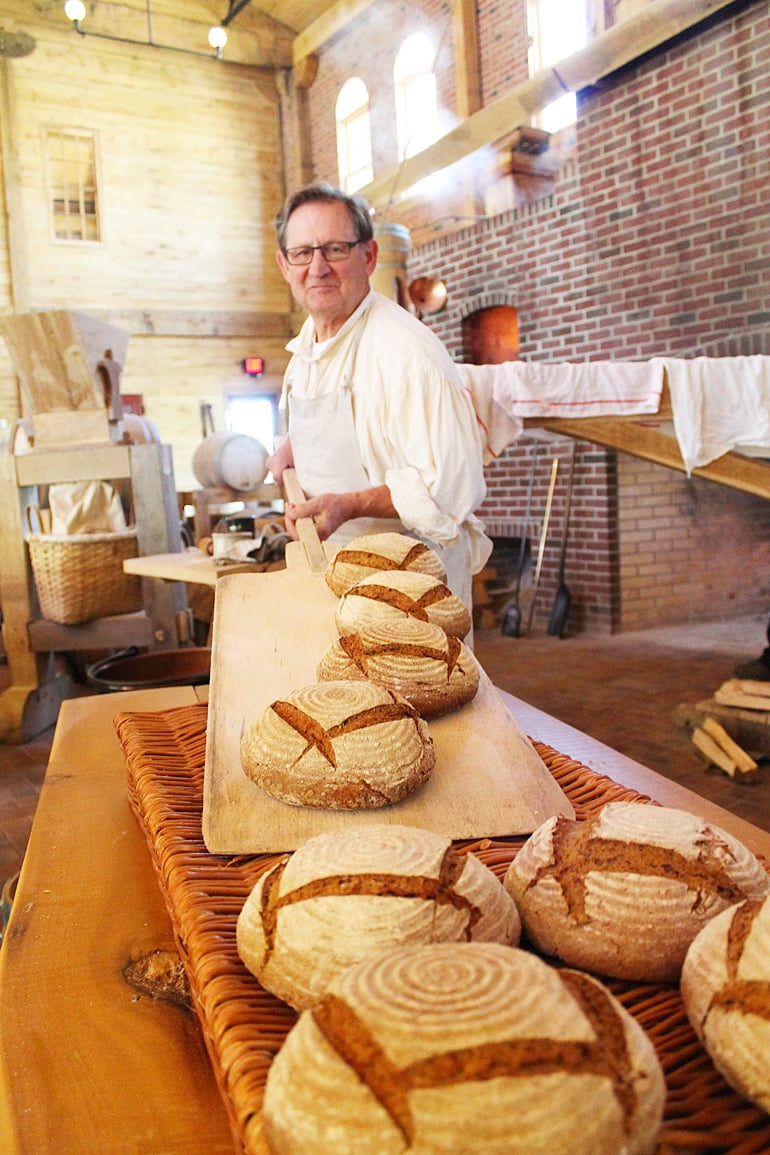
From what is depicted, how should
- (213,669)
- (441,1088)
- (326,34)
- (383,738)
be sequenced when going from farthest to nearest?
(326,34)
(213,669)
(383,738)
(441,1088)

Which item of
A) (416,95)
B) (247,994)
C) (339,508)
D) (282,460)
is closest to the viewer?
(247,994)

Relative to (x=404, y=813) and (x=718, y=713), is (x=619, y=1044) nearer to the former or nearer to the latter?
(x=404, y=813)

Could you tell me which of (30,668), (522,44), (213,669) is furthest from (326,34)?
(213,669)

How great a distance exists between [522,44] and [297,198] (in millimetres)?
7096

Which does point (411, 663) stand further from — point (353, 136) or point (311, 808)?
point (353, 136)

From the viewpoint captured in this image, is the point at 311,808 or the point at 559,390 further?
the point at 559,390

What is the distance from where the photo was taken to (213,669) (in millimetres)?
1392

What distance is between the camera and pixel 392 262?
4531 millimetres

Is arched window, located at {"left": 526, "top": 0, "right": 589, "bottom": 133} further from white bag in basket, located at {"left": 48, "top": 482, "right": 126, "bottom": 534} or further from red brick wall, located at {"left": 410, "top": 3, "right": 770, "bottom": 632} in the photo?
white bag in basket, located at {"left": 48, "top": 482, "right": 126, "bottom": 534}

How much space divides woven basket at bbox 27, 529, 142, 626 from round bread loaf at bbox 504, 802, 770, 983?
10.6 ft

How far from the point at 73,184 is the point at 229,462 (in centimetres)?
686

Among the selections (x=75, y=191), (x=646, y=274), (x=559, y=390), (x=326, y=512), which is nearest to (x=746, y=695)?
(x=559, y=390)

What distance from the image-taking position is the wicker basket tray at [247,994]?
1.87 ft

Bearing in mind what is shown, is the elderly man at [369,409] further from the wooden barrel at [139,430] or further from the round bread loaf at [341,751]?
the wooden barrel at [139,430]
